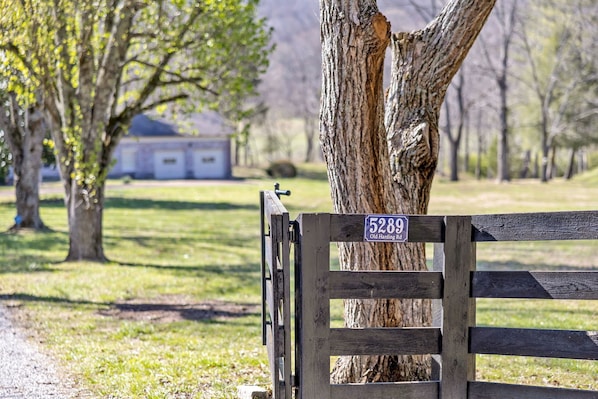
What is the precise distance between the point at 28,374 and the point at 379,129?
4.04 meters

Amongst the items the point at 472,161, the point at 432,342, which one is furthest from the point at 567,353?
the point at 472,161

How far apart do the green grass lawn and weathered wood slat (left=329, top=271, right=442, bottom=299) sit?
2157mm

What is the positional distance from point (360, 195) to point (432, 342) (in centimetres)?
136

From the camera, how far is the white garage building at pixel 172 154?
58250mm

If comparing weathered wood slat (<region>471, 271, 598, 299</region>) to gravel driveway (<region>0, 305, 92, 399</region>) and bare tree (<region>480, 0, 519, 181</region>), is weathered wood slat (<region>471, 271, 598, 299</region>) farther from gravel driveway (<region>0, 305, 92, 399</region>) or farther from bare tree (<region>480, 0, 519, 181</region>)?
bare tree (<region>480, 0, 519, 181</region>)

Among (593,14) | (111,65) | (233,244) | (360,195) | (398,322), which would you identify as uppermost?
(593,14)

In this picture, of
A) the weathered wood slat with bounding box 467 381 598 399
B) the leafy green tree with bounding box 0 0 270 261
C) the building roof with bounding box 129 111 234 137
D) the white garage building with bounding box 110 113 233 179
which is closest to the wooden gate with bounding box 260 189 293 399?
the weathered wood slat with bounding box 467 381 598 399

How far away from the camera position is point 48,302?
11703mm

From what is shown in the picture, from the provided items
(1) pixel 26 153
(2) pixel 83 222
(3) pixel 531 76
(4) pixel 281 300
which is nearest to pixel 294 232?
(4) pixel 281 300

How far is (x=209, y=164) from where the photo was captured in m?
59.4

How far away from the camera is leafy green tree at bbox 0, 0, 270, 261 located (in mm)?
14227

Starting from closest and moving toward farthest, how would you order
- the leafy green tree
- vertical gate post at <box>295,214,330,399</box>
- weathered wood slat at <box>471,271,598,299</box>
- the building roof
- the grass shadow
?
vertical gate post at <box>295,214,330,399</box> → weathered wood slat at <box>471,271,598,299</box> → the leafy green tree → the grass shadow → the building roof

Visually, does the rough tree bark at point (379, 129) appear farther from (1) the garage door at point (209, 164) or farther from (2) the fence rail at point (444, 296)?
(1) the garage door at point (209, 164)

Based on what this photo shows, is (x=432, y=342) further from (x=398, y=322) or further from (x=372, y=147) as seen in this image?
(x=372, y=147)
